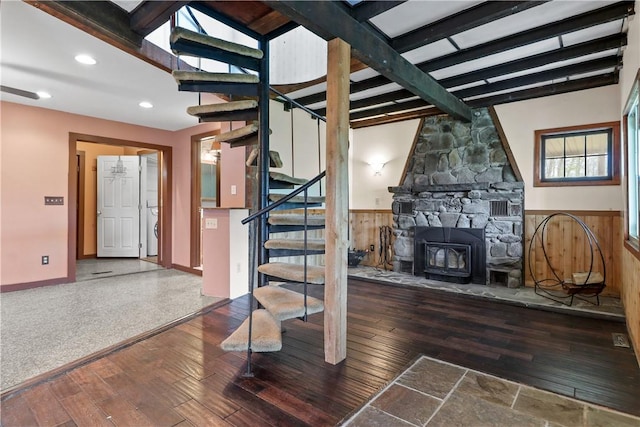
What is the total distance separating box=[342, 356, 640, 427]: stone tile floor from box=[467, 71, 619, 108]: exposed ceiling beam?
3.85 metres

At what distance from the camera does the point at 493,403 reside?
1.82m

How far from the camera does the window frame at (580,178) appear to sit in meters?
3.90

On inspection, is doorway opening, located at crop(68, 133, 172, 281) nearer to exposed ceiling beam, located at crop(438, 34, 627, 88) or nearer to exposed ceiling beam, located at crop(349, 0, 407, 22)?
exposed ceiling beam, located at crop(349, 0, 407, 22)

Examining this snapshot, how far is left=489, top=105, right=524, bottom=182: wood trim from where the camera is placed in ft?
14.7

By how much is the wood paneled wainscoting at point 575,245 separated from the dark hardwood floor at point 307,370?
1258 mm

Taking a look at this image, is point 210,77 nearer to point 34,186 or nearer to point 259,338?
point 259,338

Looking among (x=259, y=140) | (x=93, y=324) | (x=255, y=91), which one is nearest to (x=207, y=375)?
(x=93, y=324)

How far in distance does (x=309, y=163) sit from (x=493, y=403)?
13.0ft

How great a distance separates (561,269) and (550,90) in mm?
2367

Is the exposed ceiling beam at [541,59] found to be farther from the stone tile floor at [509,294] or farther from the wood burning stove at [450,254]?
the stone tile floor at [509,294]

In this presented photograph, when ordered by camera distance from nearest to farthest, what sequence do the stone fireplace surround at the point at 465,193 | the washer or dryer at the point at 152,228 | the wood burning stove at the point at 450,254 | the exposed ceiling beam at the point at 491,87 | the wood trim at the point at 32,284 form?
1. the exposed ceiling beam at the point at 491,87
2. the wood trim at the point at 32,284
3. the stone fireplace surround at the point at 465,193
4. the wood burning stove at the point at 450,254
5. the washer or dryer at the point at 152,228

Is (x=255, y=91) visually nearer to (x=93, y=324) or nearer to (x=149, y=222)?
(x=93, y=324)

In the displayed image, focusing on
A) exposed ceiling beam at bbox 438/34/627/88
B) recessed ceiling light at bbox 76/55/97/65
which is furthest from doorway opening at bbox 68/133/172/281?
exposed ceiling beam at bbox 438/34/627/88

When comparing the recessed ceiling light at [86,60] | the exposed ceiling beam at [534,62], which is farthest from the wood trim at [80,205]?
the exposed ceiling beam at [534,62]
